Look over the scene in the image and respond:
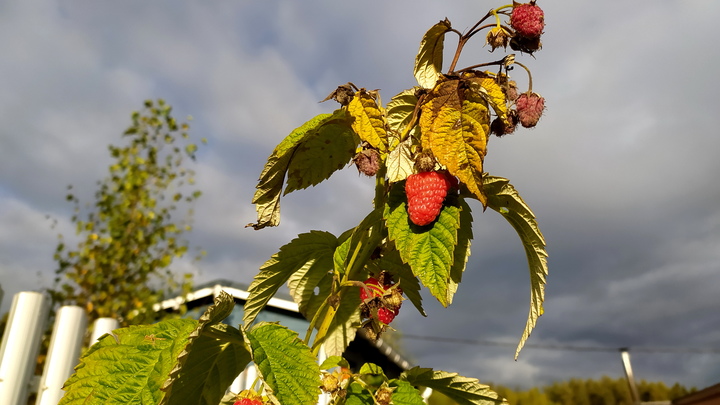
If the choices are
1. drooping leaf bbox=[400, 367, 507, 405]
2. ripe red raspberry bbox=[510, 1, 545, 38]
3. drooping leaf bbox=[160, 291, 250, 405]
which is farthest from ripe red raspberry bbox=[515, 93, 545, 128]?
drooping leaf bbox=[160, 291, 250, 405]

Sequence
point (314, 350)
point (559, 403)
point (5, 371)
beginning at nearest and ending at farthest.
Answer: point (314, 350), point (5, 371), point (559, 403)

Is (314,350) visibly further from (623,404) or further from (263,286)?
(623,404)

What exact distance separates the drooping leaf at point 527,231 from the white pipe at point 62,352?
1.70 metres

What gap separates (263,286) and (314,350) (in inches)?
6.3

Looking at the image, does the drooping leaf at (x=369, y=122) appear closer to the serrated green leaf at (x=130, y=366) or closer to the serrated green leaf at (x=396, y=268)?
the serrated green leaf at (x=396, y=268)

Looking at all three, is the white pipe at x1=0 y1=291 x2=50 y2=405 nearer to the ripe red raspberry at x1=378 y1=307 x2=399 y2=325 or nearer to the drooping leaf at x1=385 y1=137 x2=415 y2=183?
the ripe red raspberry at x1=378 y1=307 x2=399 y2=325

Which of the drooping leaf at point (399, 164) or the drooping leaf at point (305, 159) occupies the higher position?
the drooping leaf at point (305, 159)

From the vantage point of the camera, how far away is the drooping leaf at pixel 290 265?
0.98 m

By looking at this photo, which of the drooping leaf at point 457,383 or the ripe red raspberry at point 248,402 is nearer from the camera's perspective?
the ripe red raspberry at point 248,402

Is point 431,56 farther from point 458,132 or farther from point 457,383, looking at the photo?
point 457,383

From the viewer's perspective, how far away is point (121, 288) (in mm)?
4246

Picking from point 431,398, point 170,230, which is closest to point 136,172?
point 170,230

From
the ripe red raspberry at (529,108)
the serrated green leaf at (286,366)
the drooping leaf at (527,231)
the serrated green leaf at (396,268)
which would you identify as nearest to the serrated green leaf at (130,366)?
the serrated green leaf at (286,366)

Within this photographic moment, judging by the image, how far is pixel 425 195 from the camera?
81cm
